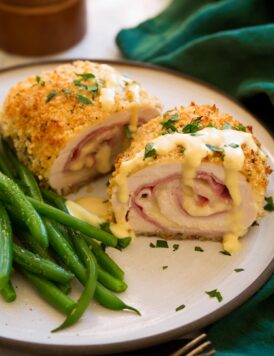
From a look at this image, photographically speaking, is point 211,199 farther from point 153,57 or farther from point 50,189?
point 153,57

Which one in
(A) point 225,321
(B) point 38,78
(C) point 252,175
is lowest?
(A) point 225,321

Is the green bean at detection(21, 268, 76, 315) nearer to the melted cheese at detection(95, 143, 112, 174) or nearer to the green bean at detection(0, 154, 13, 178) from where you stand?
the green bean at detection(0, 154, 13, 178)

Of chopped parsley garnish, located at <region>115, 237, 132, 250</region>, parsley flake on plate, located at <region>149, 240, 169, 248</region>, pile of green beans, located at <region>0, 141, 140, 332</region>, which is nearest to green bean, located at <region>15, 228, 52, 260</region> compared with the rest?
pile of green beans, located at <region>0, 141, 140, 332</region>

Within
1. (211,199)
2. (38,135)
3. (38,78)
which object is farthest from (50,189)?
(211,199)

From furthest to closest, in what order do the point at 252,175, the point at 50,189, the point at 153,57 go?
the point at 153,57 < the point at 50,189 < the point at 252,175

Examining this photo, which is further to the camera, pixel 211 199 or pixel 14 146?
pixel 14 146

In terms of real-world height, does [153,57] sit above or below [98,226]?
above
